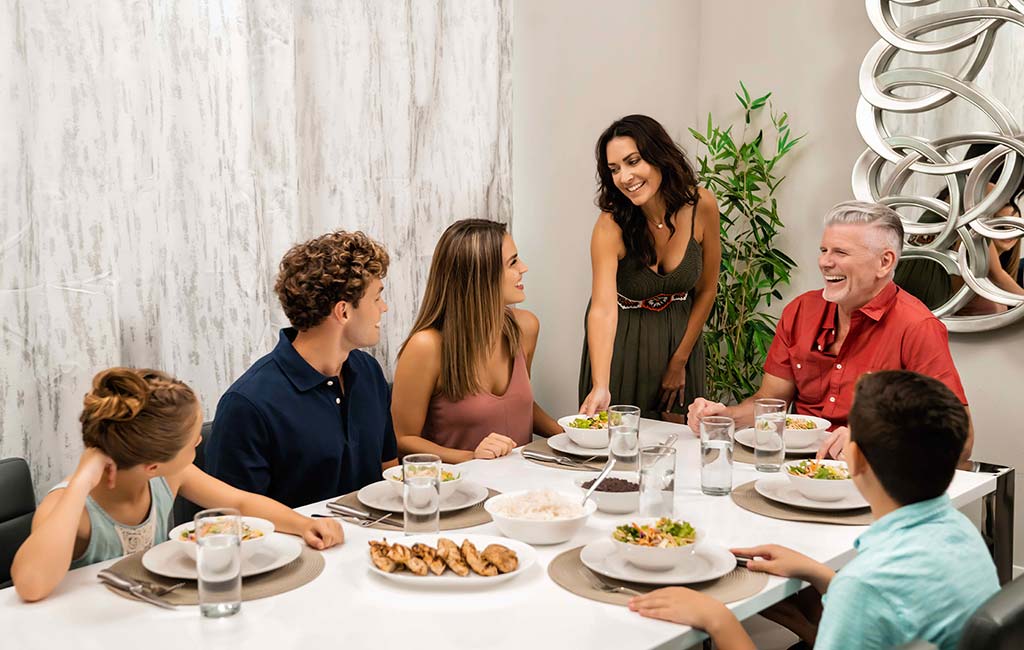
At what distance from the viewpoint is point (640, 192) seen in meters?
3.12

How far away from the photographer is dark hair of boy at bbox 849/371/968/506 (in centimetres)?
133

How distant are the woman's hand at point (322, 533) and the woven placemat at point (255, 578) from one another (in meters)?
0.03

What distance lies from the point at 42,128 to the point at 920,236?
2755mm

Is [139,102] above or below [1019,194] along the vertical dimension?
above

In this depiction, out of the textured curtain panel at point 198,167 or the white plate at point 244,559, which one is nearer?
the white plate at point 244,559

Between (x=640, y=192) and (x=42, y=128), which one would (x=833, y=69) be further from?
(x=42, y=128)

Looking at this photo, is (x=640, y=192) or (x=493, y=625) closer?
(x=493, y=625)

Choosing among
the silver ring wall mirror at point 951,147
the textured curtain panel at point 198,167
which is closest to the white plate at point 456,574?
the textured curtain panel at point 198,167

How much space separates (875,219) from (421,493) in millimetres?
1557

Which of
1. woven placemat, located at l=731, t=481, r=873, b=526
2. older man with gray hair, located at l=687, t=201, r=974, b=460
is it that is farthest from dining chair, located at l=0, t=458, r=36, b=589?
older man with gray hair, located at l=687, t=201, r=974, b=460

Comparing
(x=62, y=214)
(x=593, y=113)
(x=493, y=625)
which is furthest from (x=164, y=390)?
(x=593, y=113)

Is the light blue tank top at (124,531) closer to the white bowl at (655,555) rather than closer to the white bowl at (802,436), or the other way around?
the white bowl at (655,555)

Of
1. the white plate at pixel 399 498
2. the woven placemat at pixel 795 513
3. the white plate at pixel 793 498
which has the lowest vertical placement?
the woven placemat at pixel 795 513

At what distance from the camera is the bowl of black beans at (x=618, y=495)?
1852 mm
